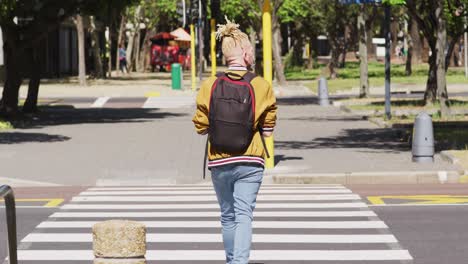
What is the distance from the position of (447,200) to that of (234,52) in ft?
23.4

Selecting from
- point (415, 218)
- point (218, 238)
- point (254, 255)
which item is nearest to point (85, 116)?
point (415, 218)

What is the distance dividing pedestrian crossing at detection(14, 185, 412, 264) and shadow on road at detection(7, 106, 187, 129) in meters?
16.6

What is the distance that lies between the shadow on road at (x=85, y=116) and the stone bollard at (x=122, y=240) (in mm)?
25254

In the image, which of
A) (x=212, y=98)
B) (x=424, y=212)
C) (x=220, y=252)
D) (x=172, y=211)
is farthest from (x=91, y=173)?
(x=212, y=98)

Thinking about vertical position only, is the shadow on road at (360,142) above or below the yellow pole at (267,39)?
below

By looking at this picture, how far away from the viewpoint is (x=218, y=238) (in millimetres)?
12539

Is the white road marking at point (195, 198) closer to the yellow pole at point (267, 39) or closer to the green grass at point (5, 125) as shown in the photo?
the yellow pole at point (267, 39)

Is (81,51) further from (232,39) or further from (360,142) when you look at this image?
(232,39)

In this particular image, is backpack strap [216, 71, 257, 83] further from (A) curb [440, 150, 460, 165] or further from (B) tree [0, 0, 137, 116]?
(B) tree [0, 0, 137, 116]

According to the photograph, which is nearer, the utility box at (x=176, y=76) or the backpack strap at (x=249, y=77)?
the backpack strap at (x=249, y=77)

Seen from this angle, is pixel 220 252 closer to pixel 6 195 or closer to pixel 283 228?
pixel 283 228

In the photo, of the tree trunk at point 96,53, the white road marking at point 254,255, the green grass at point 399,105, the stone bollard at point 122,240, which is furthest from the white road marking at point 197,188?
the tree trunk at point 96,53

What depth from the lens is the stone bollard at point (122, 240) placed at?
7531mm

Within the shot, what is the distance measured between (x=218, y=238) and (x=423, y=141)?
871 centimetres
